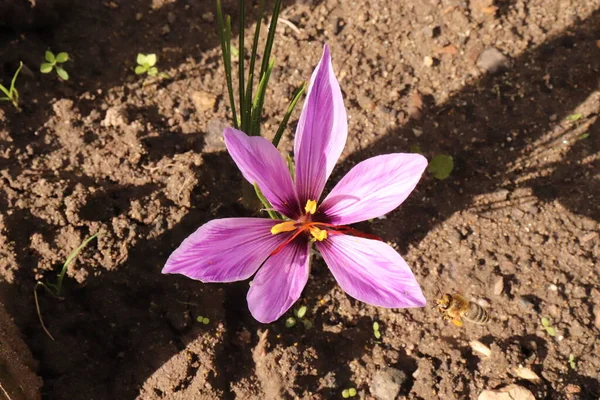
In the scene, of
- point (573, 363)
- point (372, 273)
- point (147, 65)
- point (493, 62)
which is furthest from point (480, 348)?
point (147, 65)

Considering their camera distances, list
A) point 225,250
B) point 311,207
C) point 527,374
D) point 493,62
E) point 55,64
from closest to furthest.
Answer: point 225,250
point 311,207
point 527,374
point 55,64
point 493,62

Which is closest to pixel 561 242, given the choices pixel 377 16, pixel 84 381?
pixel 377 16

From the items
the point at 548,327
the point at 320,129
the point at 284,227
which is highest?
the point at 320,129

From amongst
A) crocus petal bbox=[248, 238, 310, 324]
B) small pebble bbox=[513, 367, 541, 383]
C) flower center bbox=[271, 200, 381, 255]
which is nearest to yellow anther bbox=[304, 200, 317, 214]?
flower center bbox=[271, 200, 381, 255]

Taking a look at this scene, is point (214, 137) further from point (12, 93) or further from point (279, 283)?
point (279, 283)

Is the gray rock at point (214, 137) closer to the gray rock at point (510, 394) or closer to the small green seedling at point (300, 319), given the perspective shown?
the small green seedling at point (300, 319)

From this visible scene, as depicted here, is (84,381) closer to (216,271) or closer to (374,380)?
(216,271)
